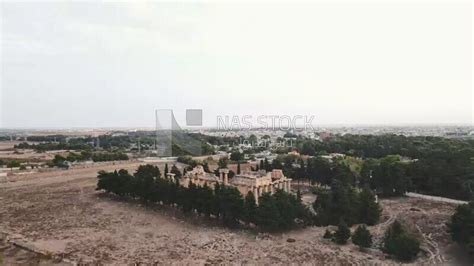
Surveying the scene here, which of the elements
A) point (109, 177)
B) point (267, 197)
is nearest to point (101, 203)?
point (109, 177)

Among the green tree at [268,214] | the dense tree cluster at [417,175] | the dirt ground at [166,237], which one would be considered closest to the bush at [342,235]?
the dirt ground at [166,237]

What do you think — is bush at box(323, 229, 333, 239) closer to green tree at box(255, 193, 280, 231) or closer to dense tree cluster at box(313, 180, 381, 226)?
dense tree cluster at box(313, 180, 381, 226)

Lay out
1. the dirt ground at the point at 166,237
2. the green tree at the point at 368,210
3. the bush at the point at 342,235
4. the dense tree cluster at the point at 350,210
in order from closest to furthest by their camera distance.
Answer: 1. the dirt ground at the point at 166,237
2. the bush at the point at 342,235
3. the dense tree cluster at the point at 350,210
4. the green tree at the point at 368,210

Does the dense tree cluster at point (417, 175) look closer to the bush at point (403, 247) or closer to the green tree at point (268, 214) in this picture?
the green tree at point (268, 214)

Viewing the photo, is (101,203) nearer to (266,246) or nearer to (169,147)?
(266,246)

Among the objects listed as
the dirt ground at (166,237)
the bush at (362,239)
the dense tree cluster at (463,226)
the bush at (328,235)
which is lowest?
the dirt ground at (166,237)

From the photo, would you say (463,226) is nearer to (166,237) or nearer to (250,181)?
(250,181)

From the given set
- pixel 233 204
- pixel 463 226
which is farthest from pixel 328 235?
pixel 463 226
